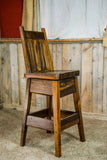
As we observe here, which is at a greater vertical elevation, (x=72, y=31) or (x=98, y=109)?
(x=72, y=31)

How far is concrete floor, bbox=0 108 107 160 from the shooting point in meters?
1.51

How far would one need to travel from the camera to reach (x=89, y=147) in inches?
64.9

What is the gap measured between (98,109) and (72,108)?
1.04 ft

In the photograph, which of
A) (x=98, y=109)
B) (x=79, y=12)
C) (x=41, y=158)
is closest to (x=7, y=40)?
(x=79, y=12)

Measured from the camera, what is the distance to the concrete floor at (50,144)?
151 centimetres

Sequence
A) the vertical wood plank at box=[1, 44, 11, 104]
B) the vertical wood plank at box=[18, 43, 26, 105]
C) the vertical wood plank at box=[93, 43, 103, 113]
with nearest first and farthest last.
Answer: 1. the vertical wood plank at box=[93, 43, 103, 113]
2. the vertical wood plank at box=[18, 43, 26, 105]
3. the vertical wood plank at box=[1, 44, 11, 104]

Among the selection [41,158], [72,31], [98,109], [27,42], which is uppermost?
[72,31]

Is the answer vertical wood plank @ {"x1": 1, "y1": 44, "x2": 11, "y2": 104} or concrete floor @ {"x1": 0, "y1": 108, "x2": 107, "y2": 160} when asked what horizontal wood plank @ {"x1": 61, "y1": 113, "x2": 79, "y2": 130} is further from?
vertical wood plank @ {"x1": 1, "y1": 44, "x2": 11, "y2": 104}

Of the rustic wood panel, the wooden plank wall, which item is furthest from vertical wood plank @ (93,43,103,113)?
the rustic wood panel

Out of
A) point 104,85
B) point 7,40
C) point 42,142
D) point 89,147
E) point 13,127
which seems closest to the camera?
point 89,147

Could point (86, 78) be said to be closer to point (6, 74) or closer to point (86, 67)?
point (86, 67)

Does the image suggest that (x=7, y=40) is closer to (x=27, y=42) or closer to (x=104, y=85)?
(x=27, y=42)

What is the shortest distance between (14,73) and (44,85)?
4.24 feet

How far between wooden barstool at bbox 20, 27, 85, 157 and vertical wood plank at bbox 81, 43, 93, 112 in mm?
622
